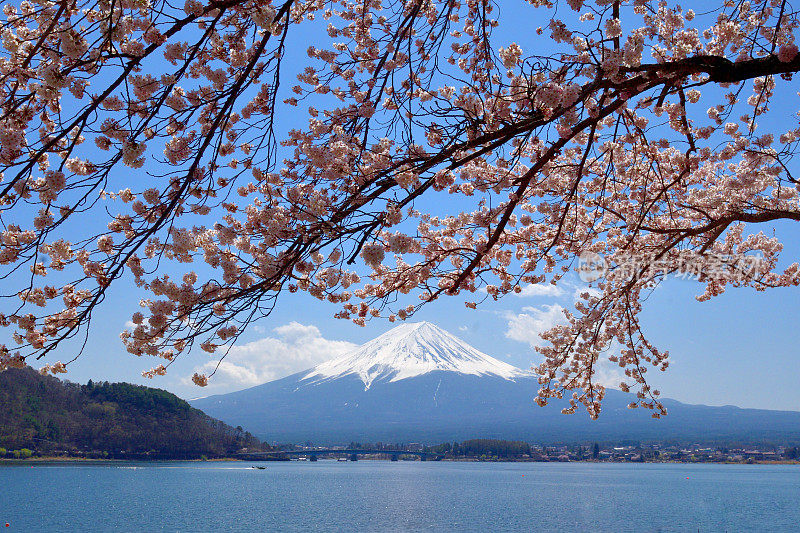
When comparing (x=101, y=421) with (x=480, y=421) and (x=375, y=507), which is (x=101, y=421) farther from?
(x=480, y=421)

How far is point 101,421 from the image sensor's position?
237 ft

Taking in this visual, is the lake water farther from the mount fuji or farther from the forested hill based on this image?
the mount fuji

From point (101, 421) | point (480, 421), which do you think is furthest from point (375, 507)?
point (480, 421)

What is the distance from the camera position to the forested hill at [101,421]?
6794cm

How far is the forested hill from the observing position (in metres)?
67.9

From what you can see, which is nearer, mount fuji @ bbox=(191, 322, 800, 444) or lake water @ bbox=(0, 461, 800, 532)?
lake water @ bbox=(0, 461, 800, 532)

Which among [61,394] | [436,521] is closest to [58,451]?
[61,394]

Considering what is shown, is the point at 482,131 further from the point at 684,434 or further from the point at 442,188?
the point at 684,434

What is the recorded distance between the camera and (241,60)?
3502mm

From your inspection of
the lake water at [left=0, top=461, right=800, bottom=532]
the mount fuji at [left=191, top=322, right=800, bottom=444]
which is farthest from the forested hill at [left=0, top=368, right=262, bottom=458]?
the mount fuji at [left=191, top=322, right=800, bottom=444]

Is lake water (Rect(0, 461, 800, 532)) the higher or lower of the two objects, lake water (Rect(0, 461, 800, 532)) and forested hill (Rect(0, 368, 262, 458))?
the lower

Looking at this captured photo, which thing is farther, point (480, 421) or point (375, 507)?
point (480, 421)

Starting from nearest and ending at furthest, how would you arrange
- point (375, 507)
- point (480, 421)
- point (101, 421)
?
point (375, 507)
point (101, 421)
point (480, 421)

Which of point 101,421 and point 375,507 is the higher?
point 101,421
